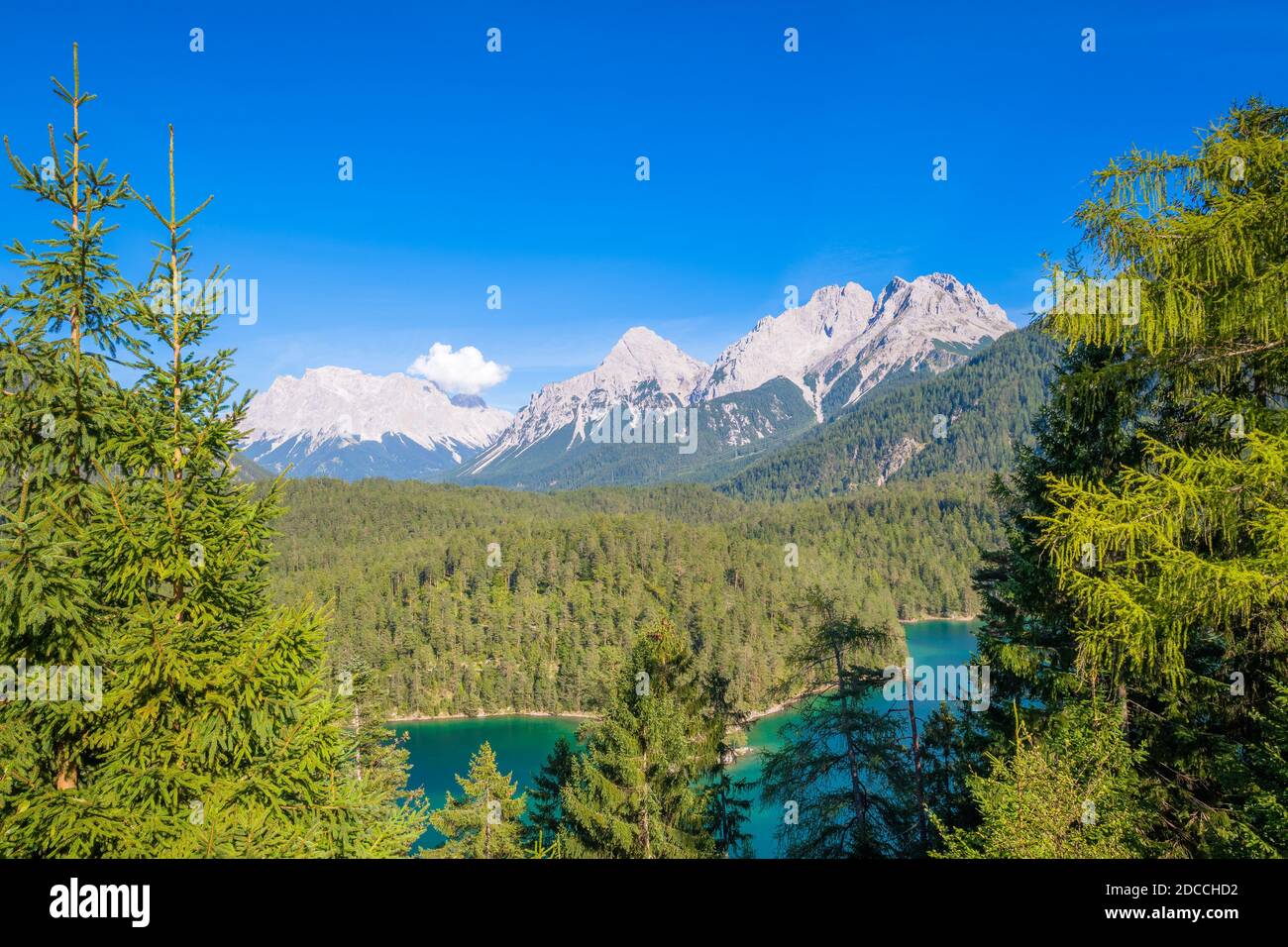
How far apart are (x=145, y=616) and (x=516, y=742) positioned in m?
79.7

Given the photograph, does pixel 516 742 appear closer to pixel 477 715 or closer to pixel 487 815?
pixel 477 715

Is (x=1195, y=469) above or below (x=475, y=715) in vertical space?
above

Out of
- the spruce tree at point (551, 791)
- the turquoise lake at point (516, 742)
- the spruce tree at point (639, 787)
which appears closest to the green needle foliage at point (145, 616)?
the spruce tree at point (639, 787)

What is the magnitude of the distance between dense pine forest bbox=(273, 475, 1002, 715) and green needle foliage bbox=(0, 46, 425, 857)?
70.3 m

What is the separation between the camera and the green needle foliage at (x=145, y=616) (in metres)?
4.88

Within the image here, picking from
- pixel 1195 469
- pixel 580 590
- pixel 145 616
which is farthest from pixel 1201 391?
pixel 580 590

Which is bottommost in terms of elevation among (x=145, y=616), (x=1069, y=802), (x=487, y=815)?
(x=487, y=815)

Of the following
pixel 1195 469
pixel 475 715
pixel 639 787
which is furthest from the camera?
pixel 475 715

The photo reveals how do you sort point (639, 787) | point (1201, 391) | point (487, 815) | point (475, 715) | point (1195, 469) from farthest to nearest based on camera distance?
1. point (475, 715)
2. point (487, 815)
3. point (639, 787)
4. point (1201, 391)
5. point (1195, 469)

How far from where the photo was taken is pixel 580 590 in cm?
11881

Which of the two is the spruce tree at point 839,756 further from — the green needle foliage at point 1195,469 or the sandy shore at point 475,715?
the sandy shore at point 475,715

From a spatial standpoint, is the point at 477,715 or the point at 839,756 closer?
the point at 839,756

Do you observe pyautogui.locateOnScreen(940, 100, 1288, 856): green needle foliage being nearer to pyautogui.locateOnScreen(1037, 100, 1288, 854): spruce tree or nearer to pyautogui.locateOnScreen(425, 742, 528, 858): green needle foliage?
pyautogui.locateOnScreen(1037, 100, 1288, 854): spruce tree
